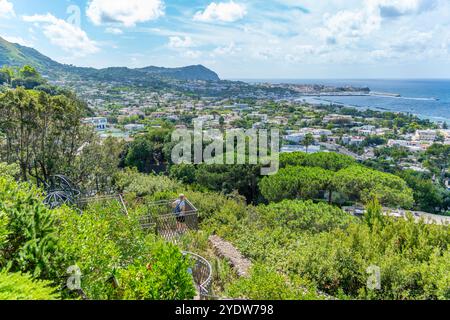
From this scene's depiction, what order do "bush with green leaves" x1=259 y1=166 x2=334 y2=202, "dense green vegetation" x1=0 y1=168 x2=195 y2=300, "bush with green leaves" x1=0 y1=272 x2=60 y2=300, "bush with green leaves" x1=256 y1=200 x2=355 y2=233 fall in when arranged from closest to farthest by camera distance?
"bush with green leaves" x1=0 y1=272 x2=60 y2=300 → "dense green vegetation" x1=0 y1=168 x2=195 y2=300 → "bush with green leaves" x1=256 y1=200 x2=355 y2=233 → "bush with green leaves" x1=259 y1=166 x2=334 y2=202

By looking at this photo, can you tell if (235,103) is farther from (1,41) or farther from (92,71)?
(1,41)

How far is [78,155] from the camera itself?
11906 mm

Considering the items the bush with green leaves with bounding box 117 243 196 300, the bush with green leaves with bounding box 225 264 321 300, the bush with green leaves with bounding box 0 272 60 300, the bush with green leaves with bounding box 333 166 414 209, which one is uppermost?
the bush with green leaves with bounding box 0 272 60 300

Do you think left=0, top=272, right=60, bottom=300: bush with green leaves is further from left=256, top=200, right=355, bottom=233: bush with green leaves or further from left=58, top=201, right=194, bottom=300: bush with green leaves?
left=256, top=200, right=355, bottom=233: bush with green leaves

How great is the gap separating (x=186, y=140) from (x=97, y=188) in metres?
7.57

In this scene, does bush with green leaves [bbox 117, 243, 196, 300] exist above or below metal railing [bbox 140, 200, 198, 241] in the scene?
above

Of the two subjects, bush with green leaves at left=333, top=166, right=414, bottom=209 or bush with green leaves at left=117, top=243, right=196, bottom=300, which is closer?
bush with green leaves at left=117, top=243, right=196, bottom=300

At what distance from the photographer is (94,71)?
52.6m

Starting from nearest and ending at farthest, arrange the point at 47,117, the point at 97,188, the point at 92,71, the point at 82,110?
the point at 47,117 < the point at 82,110 < the point at 97,188 < the point at 92,71

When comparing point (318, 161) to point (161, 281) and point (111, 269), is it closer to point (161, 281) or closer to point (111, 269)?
point (111, 269)

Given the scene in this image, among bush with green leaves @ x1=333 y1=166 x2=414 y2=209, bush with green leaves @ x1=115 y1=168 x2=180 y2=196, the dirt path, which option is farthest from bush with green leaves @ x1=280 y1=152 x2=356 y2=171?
the dirt path

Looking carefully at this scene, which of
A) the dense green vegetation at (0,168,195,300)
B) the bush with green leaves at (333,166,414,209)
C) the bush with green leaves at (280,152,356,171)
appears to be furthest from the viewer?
the bush with green leaves at (280,152,356,171)

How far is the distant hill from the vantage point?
46156 mm
